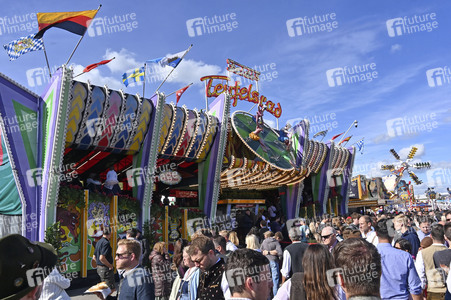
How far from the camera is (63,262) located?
11578 millimetres

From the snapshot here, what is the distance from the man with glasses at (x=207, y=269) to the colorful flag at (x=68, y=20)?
32.4ft

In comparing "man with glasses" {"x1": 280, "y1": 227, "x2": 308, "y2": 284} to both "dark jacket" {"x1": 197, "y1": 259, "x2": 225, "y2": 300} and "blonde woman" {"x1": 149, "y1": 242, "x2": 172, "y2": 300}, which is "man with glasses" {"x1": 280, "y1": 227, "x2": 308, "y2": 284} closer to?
"blonde woman" {"x1": 149, "y1": 242, "x2": 172, "y2": 300}

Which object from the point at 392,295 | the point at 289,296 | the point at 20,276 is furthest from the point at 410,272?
the point at 20,276

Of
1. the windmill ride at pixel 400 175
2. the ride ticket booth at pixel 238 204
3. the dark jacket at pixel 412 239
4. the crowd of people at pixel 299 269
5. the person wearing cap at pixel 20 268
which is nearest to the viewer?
the person wearing cap at pixel 20 268

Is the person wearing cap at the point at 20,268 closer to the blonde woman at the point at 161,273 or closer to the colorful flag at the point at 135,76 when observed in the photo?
the blonde woman at the point at 161,273

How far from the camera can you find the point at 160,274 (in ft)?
19.2

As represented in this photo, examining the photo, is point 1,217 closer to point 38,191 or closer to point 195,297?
point 38,191

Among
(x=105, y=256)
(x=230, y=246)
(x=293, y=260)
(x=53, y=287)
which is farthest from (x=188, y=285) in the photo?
(x=105, y=256)

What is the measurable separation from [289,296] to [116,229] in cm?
1139

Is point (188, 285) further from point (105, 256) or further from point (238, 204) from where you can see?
point (238, 204)

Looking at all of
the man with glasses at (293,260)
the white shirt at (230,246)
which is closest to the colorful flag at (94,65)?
the white shirt at (230,246)

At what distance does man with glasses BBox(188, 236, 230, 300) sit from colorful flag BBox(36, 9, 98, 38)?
388 inches

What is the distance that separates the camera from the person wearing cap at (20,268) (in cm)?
192

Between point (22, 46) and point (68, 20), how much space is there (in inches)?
72.1
